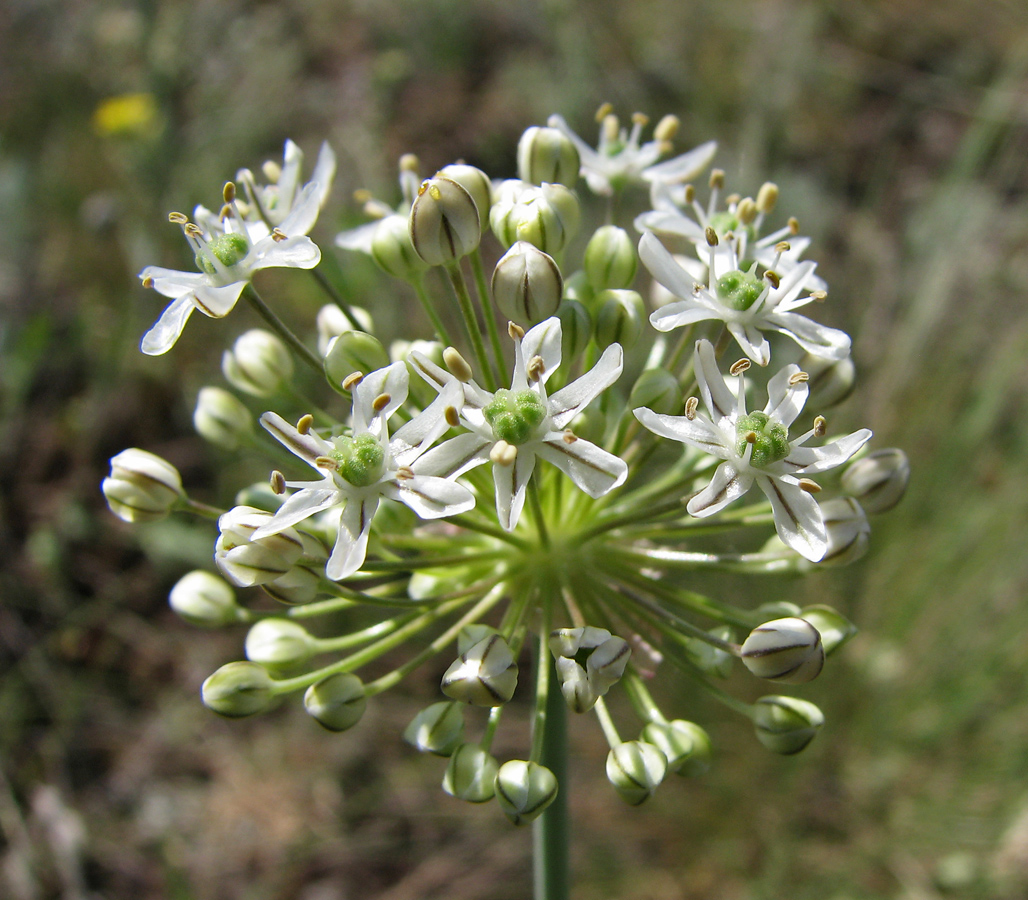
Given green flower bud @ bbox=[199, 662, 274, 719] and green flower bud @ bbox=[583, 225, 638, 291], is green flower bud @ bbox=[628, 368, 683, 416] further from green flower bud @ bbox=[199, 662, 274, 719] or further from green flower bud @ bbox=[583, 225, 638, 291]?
green flower bud @ bbox=[199, 662, 274, 719]

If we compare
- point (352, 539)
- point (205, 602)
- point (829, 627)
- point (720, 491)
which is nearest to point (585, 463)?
point (720, 491)

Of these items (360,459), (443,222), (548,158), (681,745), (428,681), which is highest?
(548,158)

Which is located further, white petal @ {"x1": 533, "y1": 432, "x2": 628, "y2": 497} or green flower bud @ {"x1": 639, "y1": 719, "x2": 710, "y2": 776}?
green flower bud @ {"x1": 639, "y1": 719, "x2": 710, "y2": 776}

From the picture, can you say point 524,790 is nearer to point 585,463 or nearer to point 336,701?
point 336,701

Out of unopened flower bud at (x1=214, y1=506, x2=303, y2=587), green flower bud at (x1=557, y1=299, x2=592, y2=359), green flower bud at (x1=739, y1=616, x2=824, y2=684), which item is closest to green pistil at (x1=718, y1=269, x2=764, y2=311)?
green flower bud at (x1=557, y1=299, x2=592, y2=359)

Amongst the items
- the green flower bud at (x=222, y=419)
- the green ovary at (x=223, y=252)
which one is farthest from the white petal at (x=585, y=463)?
the green flower bud at (x=222, y=419)

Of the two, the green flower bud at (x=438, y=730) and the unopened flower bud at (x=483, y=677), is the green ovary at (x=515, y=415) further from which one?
the green flower bud at (x=438, y=730)

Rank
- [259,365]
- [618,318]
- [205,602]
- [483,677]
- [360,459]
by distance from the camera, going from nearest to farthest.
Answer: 1. [483,677]
2. [360,459]
3. [618,318]
4. [205,602]
5. [259,365]
